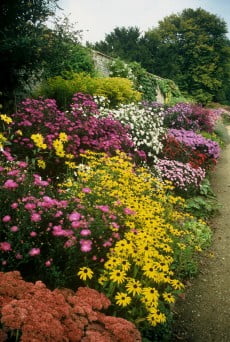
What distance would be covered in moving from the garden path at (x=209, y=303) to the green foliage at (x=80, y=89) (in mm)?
4742

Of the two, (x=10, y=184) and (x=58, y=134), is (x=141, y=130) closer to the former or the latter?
(x=58, y=134)

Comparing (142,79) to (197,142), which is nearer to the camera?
(197,142)

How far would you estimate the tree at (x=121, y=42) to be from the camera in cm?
3669

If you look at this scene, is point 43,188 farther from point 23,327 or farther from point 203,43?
point 203,43

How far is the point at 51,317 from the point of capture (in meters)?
2.16

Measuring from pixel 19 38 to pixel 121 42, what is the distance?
34.4 meters

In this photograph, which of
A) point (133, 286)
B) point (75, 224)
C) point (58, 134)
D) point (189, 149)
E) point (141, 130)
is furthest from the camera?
point (189, 149)

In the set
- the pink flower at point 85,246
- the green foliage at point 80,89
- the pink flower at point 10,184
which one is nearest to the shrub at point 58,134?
the green foliage at point 80,89

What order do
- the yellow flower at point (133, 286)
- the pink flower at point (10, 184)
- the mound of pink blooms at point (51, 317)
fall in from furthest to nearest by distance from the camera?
the pink flower at point (10, 184) → the yellow flower at point (133, 286) → the mound of pink blooms at point (51, 317)

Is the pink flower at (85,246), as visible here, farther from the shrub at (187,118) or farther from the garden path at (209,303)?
the shrub at (187,118)

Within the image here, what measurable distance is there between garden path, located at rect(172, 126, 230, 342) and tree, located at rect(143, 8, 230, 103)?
112 ft

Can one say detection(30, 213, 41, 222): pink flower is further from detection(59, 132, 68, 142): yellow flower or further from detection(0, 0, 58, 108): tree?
detection(0, 0, 58, 108): tree

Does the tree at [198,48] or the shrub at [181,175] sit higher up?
the tree at [198,48]

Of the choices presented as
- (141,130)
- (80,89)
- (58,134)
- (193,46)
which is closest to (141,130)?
(141,130)
